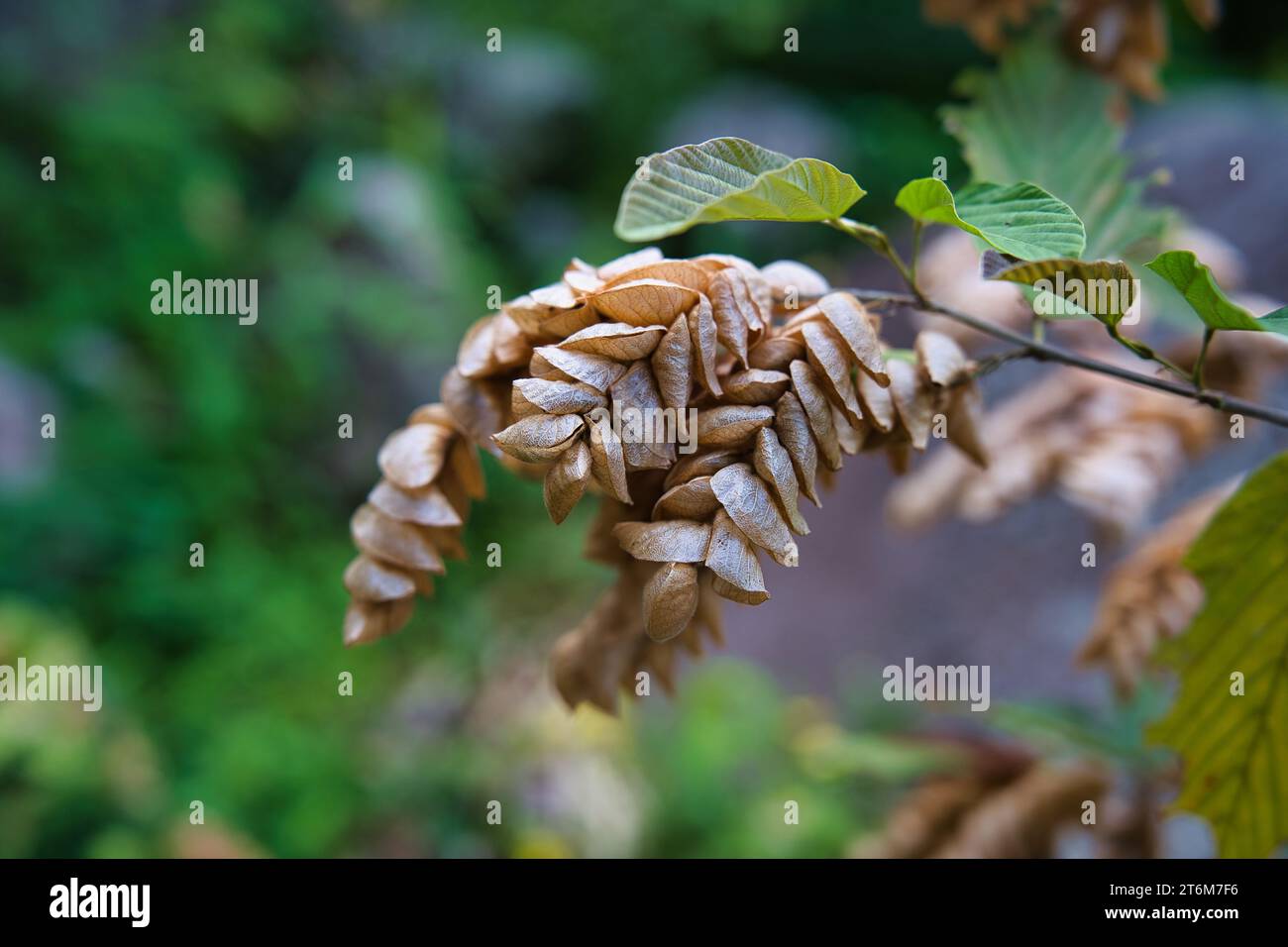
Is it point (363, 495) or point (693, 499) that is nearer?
point (693, 499)

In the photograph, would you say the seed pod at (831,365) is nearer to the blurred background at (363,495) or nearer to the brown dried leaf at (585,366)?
the brown dried leaf at (585,366)

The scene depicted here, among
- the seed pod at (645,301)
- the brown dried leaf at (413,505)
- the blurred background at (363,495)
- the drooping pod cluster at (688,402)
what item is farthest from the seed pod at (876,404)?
the blurred background at (363,495)

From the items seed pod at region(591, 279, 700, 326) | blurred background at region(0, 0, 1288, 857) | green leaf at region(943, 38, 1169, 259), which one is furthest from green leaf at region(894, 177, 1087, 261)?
blurred background at region(0, 0, 1288, 857)

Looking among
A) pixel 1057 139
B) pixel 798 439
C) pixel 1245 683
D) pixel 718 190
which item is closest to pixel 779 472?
pixel 798 439

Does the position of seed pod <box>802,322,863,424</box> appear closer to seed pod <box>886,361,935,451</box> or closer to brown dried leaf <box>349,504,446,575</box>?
seed pod <box>886,361,935,451</box>

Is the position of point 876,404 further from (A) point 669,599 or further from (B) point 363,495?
(B) point 363,495

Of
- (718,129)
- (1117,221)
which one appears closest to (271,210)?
(718,129)
